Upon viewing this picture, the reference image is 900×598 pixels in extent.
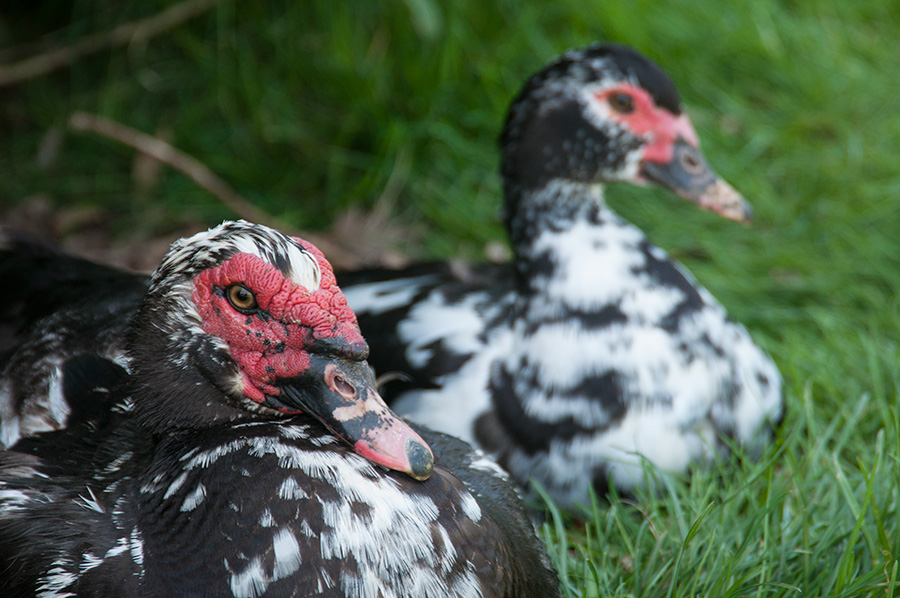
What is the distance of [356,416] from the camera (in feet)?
5.50

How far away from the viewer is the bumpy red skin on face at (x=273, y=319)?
1.63 meters

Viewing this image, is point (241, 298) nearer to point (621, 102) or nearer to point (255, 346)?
point (255, 346)

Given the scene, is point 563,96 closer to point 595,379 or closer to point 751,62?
point 595,379

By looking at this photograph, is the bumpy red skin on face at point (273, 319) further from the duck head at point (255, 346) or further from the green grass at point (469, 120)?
the green grass at point (469, 120)

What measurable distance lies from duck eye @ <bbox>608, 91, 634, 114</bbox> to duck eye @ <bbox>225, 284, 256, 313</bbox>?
1363 millimetres

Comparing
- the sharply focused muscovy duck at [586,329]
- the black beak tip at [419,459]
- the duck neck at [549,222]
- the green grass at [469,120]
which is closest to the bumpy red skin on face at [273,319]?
the black beak tip at [419,459]

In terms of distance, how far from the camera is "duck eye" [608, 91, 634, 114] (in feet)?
8.61

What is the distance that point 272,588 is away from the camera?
61.5 inches

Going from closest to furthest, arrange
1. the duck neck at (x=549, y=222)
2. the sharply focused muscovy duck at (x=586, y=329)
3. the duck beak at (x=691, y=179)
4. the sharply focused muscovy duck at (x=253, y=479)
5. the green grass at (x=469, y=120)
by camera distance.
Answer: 1. the sharply focused muscovy duck at (x=253, y=479)
2. the sharply focused muscovy duck at (x=586, y=329)
3. the duck neck at (x=549, y=222)
4. the duck beak at (x=691, y=179)
5. the green grass at (x=469, y=120)

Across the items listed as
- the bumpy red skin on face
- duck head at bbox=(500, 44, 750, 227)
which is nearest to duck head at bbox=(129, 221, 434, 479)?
the bumpy red skin on face

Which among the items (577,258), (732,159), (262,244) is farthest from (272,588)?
(732,159)

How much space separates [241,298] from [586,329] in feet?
3.72

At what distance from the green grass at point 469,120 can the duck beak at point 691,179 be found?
63 cm

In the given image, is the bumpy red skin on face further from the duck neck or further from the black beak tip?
the duck neck
